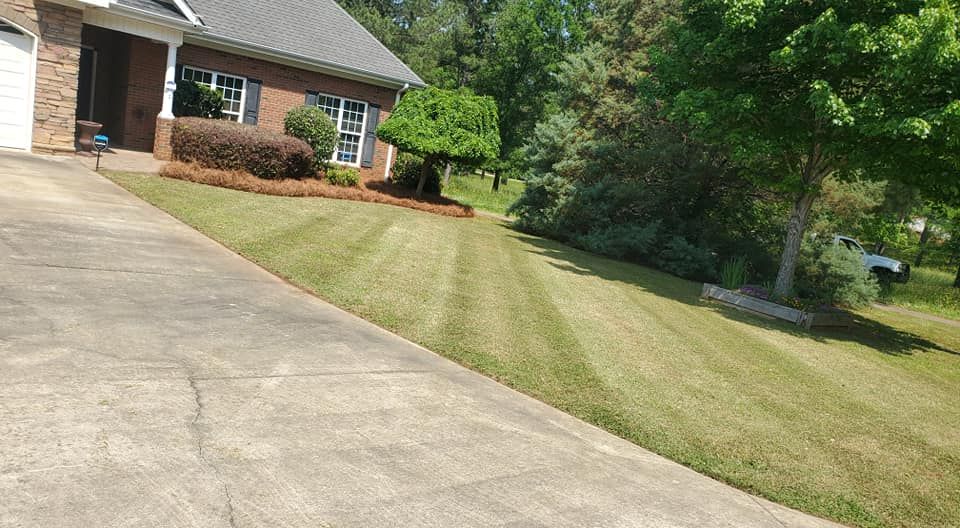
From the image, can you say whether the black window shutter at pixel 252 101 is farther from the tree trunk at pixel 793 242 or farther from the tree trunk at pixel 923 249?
the tree trunk at pixel 923 249

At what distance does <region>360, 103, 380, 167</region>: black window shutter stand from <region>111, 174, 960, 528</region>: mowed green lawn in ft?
23.4

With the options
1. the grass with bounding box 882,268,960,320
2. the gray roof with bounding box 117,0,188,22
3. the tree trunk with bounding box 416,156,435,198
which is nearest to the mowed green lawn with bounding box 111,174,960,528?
the gray roof with bounding box 117,0,188,22

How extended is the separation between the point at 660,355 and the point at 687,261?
34.2 ft

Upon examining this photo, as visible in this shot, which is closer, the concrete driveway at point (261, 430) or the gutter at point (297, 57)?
the concrete driveway at point (261, 430)

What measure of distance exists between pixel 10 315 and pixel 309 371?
2411 millimetres

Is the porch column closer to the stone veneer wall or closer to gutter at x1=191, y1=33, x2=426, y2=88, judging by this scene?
gutter at x1=191, y1=33, x2=426, y2=88

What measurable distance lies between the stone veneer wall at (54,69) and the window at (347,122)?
24.8ft

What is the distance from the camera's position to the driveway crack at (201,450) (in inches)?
128

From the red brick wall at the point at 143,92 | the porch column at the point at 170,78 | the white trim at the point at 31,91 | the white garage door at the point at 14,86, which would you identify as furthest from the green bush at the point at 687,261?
the white garage door at the point at 14,86

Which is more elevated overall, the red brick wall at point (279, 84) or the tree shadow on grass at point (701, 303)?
the red brick wall at point (279, 84)

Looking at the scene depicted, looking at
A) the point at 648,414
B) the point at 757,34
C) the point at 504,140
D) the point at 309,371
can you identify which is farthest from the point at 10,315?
the point at 504,140

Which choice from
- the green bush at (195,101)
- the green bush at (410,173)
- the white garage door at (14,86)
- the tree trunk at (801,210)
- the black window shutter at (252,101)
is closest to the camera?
the tree trunk at (801,210)

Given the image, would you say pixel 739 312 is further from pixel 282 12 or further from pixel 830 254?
pixel 282 12

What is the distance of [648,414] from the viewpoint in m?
6.10
